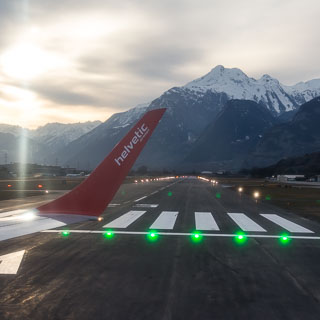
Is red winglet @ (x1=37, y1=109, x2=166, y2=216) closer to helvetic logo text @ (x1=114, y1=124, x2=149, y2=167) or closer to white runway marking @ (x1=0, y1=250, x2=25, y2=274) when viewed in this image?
helvetic logo text @ (x1=114, y1=124, x2=149, y2=167)

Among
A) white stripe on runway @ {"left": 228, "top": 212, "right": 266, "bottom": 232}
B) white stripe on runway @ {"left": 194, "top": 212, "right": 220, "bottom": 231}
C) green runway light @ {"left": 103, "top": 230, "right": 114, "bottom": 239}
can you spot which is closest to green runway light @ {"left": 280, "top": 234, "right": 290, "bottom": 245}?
white stripe on runway @ {"left": 228, "top": 212, "right": 266, "bottom": 232}

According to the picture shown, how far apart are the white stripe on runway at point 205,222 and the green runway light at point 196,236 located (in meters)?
1.25

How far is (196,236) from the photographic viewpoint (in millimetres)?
12664

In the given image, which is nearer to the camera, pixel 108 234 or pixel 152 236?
pixel 152 236

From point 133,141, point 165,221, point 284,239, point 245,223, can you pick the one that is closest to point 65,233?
point 165,221

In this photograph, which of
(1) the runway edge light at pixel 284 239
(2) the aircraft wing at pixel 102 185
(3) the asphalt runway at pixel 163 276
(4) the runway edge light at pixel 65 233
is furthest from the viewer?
(4) the runway edge light at pixel 65 233

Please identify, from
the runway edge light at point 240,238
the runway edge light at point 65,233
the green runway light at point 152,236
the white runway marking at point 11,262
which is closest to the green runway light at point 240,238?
the runway edge light at point 240,238

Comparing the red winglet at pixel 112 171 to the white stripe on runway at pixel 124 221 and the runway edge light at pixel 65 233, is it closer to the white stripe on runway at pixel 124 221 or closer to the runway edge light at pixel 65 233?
the runway edge light at pixel 65 233

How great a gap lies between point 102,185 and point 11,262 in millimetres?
3414

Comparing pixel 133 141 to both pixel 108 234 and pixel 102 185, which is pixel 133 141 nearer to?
pixel 102 185

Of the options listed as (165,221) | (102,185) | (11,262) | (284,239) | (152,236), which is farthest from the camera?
(165,221)

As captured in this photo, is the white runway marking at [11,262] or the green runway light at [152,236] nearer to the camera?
the white runway marking at [11,262]

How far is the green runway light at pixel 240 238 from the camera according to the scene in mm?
11844

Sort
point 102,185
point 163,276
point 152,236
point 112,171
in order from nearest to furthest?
1. point 112,171
2. point 102,185
3. point 163,276
4. point 152,236
